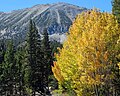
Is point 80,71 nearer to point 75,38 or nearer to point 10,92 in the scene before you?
point 75,38

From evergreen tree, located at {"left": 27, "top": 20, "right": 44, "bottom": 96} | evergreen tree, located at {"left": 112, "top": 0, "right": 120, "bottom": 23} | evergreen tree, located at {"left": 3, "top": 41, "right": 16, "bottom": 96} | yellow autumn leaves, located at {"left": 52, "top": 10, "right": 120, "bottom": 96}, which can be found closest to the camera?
yellow autumn leaves, located at {"left": 52, "top": 10, "right": 120, "bottom": 96}

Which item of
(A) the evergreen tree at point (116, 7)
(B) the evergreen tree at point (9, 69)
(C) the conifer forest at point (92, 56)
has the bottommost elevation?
(B) the evergreen tree at point (9, 69)

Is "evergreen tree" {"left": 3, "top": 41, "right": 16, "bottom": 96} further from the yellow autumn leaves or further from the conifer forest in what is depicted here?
the yellow autumn leaves

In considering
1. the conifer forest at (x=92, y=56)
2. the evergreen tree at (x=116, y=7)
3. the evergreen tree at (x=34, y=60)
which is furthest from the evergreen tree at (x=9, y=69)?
the evergreen tree at (x=116, y=7)

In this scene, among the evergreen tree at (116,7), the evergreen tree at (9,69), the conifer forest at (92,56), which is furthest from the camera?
the evergreen tree at (9,69)

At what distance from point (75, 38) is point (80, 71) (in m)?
3.96

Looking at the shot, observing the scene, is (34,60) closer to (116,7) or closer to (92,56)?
(116,7)

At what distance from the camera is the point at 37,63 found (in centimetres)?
7675

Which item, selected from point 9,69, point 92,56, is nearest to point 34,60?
point 9,69

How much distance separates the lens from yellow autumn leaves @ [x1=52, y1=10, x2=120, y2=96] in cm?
3372

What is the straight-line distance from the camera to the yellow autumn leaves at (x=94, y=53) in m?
33.7

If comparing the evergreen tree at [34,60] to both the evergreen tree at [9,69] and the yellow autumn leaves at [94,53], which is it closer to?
the evergreen tree at [9,69]

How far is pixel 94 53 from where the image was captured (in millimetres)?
33875

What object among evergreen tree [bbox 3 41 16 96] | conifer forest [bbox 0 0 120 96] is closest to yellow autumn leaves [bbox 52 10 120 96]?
conifer forest [bbox 0 0 120 96]
